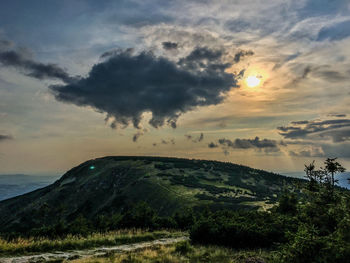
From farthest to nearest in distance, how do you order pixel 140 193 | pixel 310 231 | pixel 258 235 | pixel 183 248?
pixel 140 193 → pixel 258 235 → pixel 183 248 → pixel 310 231

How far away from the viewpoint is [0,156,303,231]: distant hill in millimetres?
94812

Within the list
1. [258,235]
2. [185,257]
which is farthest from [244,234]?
[185,257]

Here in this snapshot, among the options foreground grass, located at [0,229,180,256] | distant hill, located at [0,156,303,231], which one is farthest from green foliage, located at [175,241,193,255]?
distant hill, located at [0,156,303,231]

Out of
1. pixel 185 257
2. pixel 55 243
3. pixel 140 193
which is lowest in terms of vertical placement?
pixel 140 193

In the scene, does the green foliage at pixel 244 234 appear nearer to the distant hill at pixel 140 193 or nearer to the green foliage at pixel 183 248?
the green foliage at pixel 183 248

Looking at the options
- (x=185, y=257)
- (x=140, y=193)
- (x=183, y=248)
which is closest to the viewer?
(x=185, y=257)

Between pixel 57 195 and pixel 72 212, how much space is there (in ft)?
111

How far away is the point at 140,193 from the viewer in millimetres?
118188

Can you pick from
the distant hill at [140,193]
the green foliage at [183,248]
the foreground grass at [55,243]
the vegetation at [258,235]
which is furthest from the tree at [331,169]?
the distant hill at [140,193]

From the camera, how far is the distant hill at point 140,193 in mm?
94812

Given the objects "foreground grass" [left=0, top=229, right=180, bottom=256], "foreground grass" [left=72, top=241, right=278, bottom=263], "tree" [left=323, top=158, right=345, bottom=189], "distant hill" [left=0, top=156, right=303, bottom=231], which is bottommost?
"distant hill" [left=0, top=156, right=303, bottom=231]

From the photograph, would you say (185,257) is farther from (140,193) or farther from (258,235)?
(140,193)

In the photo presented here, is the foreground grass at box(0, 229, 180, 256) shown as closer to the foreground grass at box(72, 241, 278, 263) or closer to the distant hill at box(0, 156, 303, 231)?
the foreground grass at box(72, 241, 278, 263)

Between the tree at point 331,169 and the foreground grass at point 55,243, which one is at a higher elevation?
the tree at point 331,169
